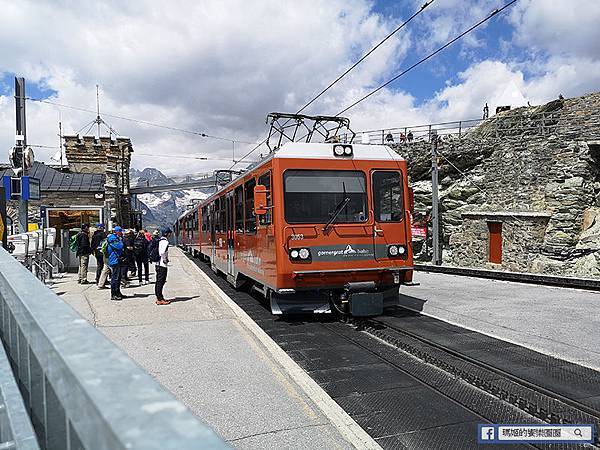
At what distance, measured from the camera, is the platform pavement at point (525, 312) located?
735 centimetres

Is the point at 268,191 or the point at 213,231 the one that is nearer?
the point at 268,191

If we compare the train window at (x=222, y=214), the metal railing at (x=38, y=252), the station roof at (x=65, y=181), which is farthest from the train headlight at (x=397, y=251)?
the station roof at (x=65, y=181)

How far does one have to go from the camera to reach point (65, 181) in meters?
28.7

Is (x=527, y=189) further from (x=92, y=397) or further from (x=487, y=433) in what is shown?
(x=92, y=397)

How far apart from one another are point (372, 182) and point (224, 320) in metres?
3.80

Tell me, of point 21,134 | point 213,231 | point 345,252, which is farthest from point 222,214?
point 345,252

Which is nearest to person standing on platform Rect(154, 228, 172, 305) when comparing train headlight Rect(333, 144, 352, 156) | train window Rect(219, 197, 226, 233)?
train window Rect(219, 197, 226, 233)

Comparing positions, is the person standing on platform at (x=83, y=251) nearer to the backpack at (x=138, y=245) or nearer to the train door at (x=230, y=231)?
the backpack at (x=138, y=245)

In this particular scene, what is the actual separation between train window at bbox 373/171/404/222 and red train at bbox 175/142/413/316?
0.02 meters

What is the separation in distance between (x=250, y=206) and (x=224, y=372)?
489cm

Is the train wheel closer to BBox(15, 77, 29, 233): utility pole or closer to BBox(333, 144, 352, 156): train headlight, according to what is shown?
BBox(333, 144, 352, 156): train headlight

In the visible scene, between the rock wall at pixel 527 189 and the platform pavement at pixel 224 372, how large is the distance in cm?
2023

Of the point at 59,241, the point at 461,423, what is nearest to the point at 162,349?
the point at 461,423

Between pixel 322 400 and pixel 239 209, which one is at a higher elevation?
pixel 239 209
